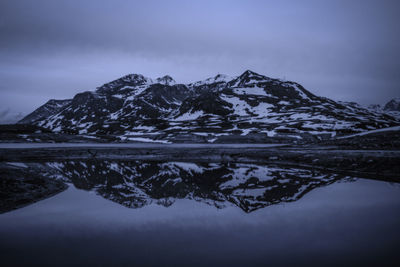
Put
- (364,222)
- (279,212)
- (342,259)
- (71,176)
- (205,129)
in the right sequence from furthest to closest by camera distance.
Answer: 1. (205,129)
2. (71,176)
3. (279,212)
4. (364,222)
5. (342,259)

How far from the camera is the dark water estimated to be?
11.8 metres

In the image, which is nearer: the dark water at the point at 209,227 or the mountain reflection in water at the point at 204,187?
the dark water at the point at 209,227

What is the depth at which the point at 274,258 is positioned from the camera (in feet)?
38.0

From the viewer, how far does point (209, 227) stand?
15.7m

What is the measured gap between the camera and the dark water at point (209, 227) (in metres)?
11.8

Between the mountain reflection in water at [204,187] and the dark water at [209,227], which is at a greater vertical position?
the dark water at [209,227]

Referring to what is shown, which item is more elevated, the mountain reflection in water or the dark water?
the dark water

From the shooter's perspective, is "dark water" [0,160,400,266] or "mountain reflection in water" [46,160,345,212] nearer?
"dark water" [0,160,400,266]

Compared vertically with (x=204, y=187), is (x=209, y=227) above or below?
above

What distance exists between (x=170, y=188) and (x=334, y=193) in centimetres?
1591

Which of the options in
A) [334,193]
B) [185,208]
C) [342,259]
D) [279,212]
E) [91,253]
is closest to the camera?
[342,259]

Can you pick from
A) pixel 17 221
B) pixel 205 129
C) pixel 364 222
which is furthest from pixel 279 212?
pixel 205 129

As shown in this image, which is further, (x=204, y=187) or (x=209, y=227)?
(x=204, y=187)

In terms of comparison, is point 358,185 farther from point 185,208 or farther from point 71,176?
point 71,176
